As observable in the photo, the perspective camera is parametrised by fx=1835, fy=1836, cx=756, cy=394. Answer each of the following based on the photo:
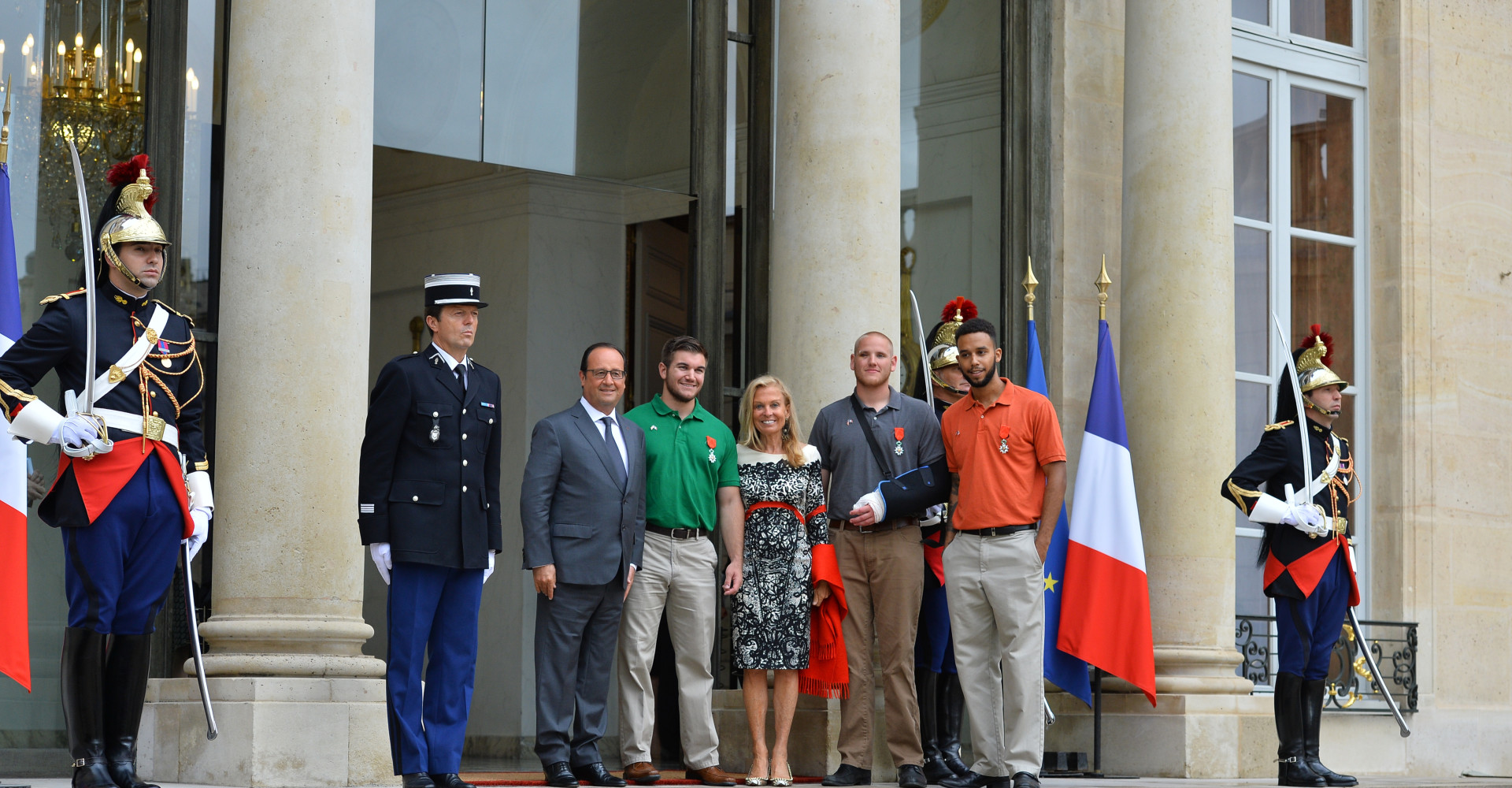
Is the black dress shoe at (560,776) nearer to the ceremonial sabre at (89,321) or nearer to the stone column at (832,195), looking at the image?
the ceremonial sabre at (89,321)

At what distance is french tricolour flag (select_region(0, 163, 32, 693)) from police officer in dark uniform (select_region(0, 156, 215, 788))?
57 centimetres

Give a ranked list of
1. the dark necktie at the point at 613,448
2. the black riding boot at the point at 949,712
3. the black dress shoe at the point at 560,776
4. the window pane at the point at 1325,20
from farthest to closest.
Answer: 1. the window pane at the point at 1325,20
2. the black riding boot at the point at 949,712
3. the dark necktie at the point at 613,448
4. the black dress shoe at the point at 560,776

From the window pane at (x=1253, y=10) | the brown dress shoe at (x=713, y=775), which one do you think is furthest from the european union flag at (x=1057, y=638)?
the window pane at (x=1253, y=10)

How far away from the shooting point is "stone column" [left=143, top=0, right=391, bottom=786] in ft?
24.5

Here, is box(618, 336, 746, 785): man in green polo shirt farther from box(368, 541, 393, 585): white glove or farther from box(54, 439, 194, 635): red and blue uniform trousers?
box(54, 439, 194, 635): red and blue uniform trousers

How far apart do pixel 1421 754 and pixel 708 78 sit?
21.2ft

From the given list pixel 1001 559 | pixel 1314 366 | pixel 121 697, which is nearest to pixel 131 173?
pixel 121 697

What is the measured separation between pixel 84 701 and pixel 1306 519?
5.72 m

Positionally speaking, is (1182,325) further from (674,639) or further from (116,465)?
(116,465)

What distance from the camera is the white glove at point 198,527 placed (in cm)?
632

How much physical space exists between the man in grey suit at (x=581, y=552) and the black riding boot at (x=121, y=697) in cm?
186

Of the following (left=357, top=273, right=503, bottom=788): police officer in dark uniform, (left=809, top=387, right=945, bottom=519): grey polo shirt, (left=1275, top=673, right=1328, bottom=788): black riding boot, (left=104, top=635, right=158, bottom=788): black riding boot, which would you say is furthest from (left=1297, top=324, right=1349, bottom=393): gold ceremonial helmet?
(left=104, top=635, right=158, bottom=788): black riding boot

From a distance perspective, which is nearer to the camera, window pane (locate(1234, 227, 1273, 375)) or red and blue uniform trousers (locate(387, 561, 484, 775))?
red and blue uniform trousers (locate(387, 561, 484, 775))

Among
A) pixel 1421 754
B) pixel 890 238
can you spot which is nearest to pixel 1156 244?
pixel 890 238
